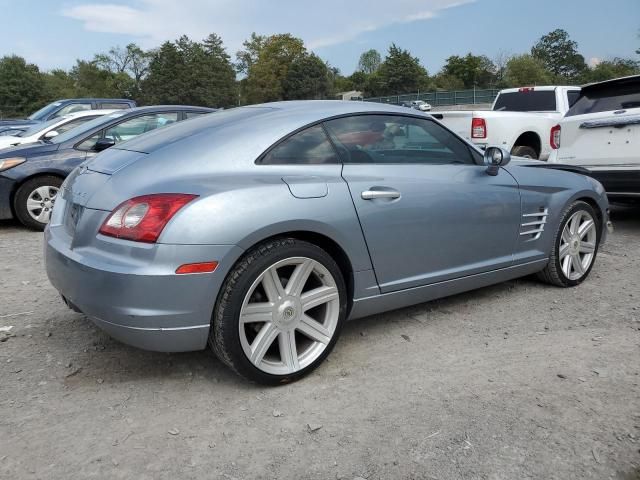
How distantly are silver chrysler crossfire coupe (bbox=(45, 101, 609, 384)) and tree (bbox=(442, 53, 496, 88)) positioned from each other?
328ft

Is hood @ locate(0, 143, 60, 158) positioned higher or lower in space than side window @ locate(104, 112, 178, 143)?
lower

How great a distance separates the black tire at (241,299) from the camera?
8.80 feet

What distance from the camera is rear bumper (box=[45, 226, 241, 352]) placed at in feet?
8.34

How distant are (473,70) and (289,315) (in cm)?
10542

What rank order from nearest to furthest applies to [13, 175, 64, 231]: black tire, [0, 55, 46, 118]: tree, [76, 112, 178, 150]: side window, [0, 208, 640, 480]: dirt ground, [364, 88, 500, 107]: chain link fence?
[0, 208, 640, 480]: dirt ground < [13, 175, 64, 231]: black tire < [76, 112, 178, 150]: side window < [364, 88, 500, 107]: chain link fence < [0, 55, 46, 118]: tree

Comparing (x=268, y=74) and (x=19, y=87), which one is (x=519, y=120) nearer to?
Result: (x=19, y=87)

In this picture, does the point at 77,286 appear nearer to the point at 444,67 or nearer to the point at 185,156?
the point at 185,156

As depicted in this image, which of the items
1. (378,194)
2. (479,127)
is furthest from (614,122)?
(378,194)

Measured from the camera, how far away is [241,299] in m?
2.70

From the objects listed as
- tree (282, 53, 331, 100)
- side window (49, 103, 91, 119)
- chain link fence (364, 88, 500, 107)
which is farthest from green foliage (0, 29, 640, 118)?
side window (49, 103, 91, 119)

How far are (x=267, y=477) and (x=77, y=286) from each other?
134 centimetres

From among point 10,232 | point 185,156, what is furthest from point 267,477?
point 10,232

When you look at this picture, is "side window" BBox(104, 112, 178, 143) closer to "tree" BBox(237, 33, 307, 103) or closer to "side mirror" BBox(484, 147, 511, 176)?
"side mirror" BBox(484, 147, 511, 176)

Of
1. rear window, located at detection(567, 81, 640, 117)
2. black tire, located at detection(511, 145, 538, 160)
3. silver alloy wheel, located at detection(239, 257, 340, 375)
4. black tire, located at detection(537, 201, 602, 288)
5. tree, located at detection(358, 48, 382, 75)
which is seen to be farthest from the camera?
tree, located at detection(358, 48, 382, 75)
